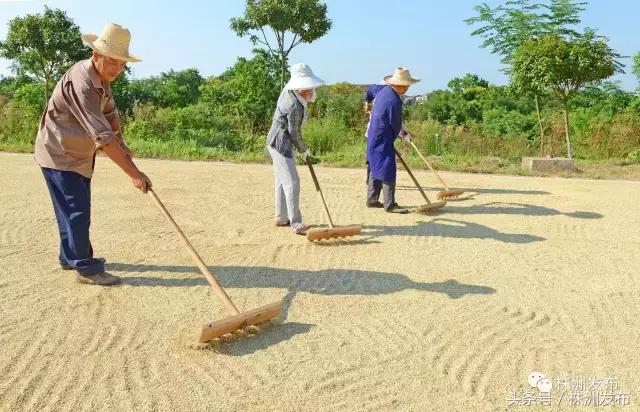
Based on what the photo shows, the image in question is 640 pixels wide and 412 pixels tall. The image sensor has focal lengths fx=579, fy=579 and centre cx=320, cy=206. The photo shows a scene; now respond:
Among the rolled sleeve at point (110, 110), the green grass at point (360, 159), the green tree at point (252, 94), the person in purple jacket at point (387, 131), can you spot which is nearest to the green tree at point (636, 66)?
the green grass at point (360, 159)

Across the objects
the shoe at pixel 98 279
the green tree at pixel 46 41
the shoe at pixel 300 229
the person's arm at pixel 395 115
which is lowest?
the shoe at pixel 98 279

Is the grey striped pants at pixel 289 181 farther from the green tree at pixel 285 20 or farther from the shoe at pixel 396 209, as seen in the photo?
the green tree at pixel 285 20

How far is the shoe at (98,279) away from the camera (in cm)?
398

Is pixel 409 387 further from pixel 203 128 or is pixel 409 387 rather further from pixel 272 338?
pixel 203 128

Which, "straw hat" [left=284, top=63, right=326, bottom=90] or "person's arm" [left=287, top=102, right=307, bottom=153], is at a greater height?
"straw hat" [left=284, top=63, right=326, bottom=90]

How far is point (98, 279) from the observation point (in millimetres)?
3986

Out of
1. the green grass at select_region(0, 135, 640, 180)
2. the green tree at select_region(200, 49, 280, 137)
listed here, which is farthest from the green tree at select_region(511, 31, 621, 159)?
the green tree at select_region(200, 49, 280, 137)

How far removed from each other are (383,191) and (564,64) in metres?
6.02

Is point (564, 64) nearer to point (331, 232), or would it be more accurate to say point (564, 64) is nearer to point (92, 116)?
point (331, 232)

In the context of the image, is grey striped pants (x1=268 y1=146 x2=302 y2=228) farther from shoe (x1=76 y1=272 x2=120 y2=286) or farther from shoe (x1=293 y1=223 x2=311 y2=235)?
shoe (x1=76 y1=272 x2=120 y2=286)

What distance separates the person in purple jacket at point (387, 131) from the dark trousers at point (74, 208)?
11.5ft

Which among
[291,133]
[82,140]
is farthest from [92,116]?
[291,133]

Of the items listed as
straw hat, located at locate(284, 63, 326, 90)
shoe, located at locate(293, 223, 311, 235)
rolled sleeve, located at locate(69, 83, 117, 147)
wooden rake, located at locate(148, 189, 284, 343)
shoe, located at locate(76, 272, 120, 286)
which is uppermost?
straw hat, located at locate(284, 63, 326, 90)

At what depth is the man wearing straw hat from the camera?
11.6ft
